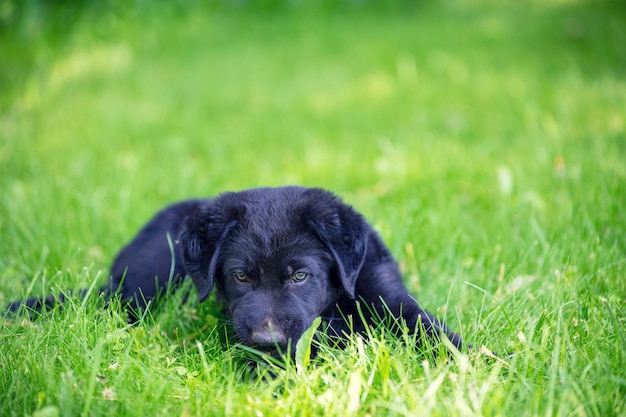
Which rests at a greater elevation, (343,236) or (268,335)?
(343,236)

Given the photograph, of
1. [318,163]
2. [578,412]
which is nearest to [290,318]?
[578,412]

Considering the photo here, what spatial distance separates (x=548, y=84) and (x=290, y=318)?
17.0 feet

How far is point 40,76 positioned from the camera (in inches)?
295

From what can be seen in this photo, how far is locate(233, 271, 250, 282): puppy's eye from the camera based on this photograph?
2.80m

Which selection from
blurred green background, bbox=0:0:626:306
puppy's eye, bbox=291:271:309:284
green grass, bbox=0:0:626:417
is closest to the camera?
green grass, bbox=0:0:626:417

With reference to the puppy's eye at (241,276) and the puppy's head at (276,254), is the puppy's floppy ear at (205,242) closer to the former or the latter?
the puppy's head at (276,254)

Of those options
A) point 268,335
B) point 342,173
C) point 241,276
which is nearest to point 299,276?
point 241,276

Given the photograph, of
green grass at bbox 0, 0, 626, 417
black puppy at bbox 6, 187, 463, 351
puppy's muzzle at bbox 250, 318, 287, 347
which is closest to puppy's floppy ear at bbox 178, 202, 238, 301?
black puppy at bbox 6, 187, 463, 351

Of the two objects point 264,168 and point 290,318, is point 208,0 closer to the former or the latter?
point 264,168

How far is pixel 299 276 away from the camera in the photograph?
2.80 metres

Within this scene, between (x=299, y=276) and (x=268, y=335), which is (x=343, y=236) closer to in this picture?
(x=299, y=276)

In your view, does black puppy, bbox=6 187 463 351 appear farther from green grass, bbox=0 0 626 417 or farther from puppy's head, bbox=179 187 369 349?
green grass, bbox=0 0 626 417

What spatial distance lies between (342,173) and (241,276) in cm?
243

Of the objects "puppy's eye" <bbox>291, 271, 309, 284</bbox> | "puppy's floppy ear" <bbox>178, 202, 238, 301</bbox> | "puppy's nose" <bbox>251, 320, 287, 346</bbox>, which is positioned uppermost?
"puppy's floppy ear" <bbox>178, 202, 238, 301</bbox>
